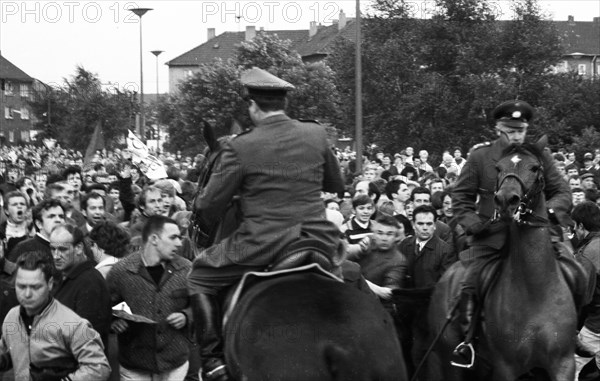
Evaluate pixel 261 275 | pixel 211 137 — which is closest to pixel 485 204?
pixel 211 137

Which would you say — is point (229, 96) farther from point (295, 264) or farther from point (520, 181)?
point (295, 264)

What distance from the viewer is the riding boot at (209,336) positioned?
770 centimetres

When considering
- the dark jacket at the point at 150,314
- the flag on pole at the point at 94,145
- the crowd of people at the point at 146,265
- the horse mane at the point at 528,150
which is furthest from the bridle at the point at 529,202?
the flag on pole at the point at 94,145

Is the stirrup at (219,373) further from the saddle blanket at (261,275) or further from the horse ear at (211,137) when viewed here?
the horse ear at (211,137)

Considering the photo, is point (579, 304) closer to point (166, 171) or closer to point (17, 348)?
point (17, 348)

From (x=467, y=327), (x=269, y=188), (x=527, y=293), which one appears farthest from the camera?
(x=467, y=327)

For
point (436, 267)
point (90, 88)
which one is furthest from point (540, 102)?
point (436, 267)

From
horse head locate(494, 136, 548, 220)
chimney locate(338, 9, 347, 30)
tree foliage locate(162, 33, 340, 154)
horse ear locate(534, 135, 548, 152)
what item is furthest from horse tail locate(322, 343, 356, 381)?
chimney locate(338, 9, 347, 30)

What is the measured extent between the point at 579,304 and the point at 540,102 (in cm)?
3646

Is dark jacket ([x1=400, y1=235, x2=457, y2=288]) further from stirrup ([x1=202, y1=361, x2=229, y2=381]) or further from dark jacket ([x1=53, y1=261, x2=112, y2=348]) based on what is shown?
stirrup ([x1=202, y1=361, x2=229, y2=381])

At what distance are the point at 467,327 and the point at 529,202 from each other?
1198 mm

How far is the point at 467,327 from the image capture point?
9.84 meters

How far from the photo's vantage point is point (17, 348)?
8.63 metres

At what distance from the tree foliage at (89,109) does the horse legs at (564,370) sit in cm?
2985
